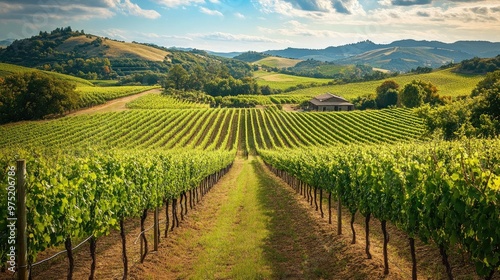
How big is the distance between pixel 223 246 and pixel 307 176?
9893 mm

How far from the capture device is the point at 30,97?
7194 cm

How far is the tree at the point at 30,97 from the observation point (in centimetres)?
6947

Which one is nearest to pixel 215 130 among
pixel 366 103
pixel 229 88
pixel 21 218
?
pixel 366 103

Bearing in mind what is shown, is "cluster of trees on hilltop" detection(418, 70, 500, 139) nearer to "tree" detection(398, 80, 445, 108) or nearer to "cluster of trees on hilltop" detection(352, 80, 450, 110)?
"cluster of trees on hilltop" detection(352, 80, 450, 110)

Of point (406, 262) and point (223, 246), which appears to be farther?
point (223, 246)

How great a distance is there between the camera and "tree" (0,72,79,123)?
69.5 m

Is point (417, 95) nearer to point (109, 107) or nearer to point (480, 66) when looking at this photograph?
point (480, 66)

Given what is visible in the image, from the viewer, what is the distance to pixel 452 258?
38.1 feet

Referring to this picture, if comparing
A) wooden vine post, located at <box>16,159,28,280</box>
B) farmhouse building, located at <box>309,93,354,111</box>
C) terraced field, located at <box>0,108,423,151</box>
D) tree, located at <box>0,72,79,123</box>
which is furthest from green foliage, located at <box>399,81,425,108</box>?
wooden vine post, located at <box>16,159,28,280</box>

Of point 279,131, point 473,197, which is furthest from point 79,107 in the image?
point 473,197

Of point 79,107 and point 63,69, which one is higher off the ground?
point 63,69

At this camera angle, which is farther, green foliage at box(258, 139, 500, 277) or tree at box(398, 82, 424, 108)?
tree at box(398, 82, 424, 108)

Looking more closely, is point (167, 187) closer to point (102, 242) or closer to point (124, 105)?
point (102, 242)

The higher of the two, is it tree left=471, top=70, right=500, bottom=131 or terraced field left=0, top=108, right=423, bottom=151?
tree left=471, top=70, right=500, bottom=131
